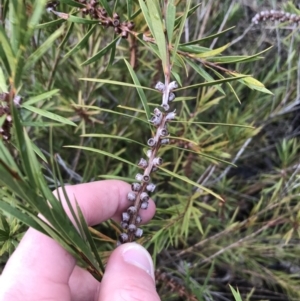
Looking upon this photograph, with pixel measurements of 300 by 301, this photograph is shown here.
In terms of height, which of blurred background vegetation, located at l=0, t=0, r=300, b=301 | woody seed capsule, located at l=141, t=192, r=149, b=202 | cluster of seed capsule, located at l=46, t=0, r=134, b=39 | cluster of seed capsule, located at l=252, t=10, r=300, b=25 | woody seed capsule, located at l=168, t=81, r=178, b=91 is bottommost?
blurred background vegetation, located at l=0, t=0, r=300, b=301

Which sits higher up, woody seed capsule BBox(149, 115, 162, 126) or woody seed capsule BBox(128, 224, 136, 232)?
woody seed capsule BBox(149, 115, 162, 126)

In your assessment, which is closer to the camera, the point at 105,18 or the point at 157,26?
the point at 157,26

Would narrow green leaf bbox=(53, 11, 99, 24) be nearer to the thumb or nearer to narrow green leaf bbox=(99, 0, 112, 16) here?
narrow green leaf bbox=(99, 0, 112, 16)

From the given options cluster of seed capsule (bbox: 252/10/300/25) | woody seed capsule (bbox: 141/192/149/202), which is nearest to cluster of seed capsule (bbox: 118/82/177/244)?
woody seed capsule (bbox: 141/192/149/202)

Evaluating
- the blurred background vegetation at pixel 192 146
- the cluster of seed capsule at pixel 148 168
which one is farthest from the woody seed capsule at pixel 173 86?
the blurred background vegetation at pixel 192 146

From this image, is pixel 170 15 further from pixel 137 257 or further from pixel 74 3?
pixel 137 257

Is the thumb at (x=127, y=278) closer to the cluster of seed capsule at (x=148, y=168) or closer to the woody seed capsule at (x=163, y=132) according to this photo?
the cluster of seed capsule at (x=148, y=168)

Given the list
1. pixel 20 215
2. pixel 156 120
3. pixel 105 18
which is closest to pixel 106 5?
pixel 105 18

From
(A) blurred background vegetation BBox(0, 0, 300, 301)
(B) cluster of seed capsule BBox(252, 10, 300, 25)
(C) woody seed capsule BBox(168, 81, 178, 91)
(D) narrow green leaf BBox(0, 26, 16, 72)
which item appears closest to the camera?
(D) narrow green leaf BBox(0, 26, 16, 72)
